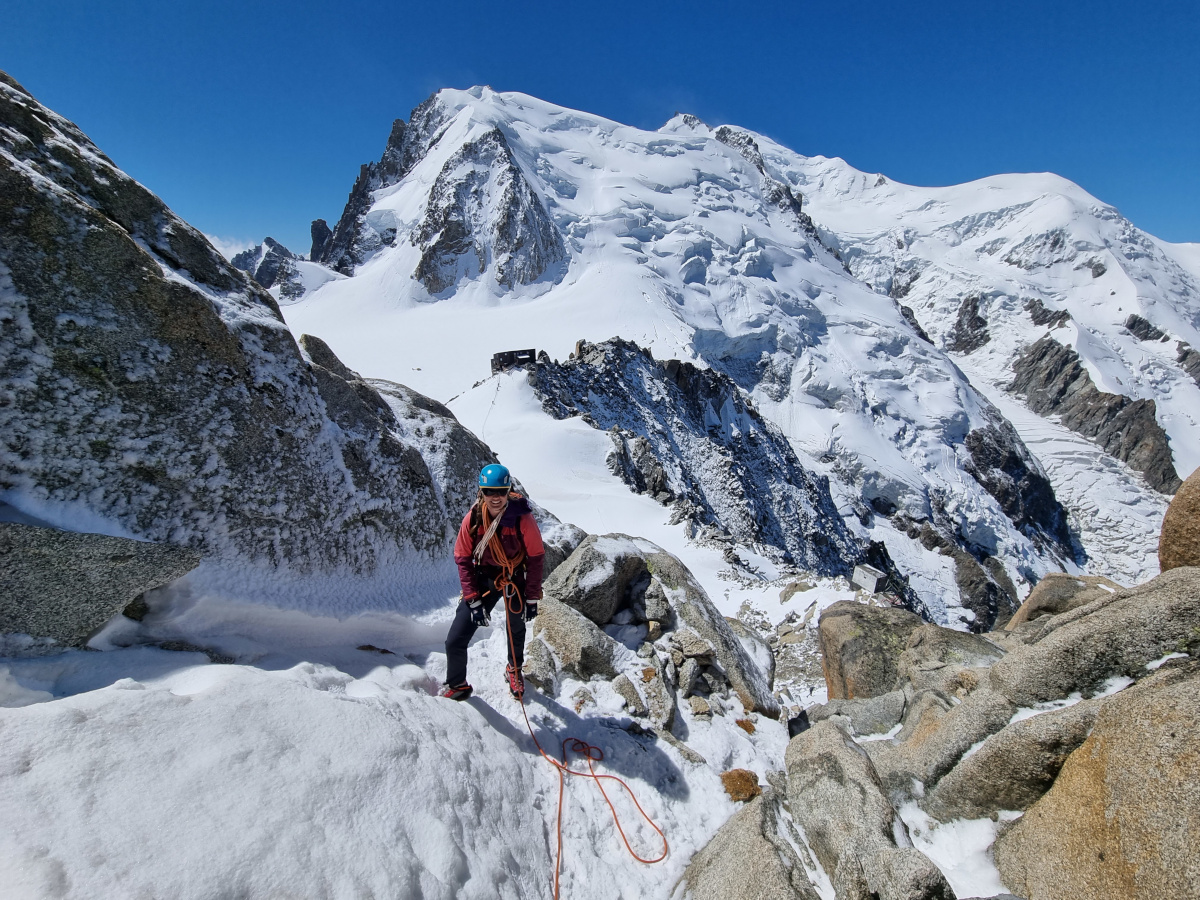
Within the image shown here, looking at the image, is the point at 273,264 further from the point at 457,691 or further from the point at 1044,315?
the point at 1044,315

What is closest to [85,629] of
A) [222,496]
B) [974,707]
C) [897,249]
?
[222,496]

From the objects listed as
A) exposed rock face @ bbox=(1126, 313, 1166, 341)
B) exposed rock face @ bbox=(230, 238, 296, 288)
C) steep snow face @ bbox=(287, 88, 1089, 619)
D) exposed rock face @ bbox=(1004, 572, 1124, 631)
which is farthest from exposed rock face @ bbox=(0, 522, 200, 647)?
exposed rock face @ bbox=(1126, 313, 1166, 341)

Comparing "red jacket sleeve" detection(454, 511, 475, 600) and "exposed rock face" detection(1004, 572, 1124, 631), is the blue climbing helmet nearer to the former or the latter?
"red jacket sleeve" detection(454, 511, 475, 600)

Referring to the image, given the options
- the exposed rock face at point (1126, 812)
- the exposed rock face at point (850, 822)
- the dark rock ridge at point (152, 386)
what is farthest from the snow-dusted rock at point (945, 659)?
the dark rock ridge at point (152, 386)

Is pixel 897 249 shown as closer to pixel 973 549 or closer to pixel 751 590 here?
pixel 973 549

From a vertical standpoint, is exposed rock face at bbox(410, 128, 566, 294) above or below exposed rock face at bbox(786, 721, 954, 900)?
above

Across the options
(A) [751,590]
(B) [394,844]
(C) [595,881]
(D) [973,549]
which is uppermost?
(D) [973,549]
